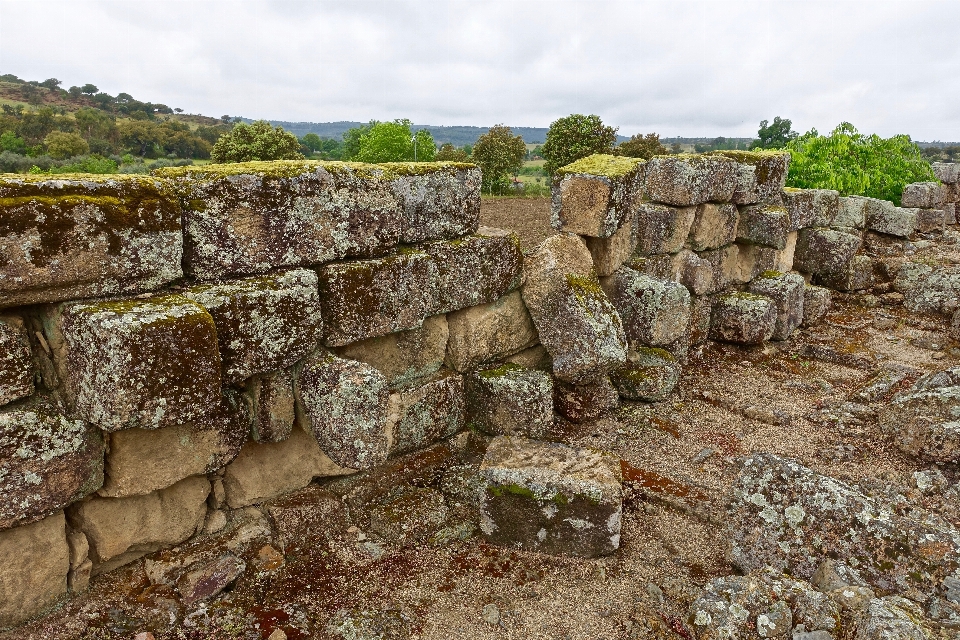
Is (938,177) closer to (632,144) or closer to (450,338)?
(450,338)

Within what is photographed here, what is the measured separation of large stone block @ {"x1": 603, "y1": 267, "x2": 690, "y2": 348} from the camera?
6480mm

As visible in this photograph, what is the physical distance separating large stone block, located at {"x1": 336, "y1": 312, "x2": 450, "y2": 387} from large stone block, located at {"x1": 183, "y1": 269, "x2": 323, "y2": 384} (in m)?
0.54

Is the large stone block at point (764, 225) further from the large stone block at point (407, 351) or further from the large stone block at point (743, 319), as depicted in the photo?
the large stone block at point (407, 351)

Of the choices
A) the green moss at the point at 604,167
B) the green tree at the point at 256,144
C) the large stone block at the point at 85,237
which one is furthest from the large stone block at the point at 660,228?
the green tree at the point at 256,144

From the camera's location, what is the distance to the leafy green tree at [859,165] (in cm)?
1623

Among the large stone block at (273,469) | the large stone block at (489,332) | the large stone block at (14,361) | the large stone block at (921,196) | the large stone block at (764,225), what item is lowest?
the large stone block at (273,469)

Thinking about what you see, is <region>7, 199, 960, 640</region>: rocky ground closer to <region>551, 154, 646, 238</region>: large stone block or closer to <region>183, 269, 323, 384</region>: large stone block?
<region>183, 269, 323, 384</region>: large stone block

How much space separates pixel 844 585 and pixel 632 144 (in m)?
44.6

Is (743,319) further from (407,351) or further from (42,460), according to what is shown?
(42,460)

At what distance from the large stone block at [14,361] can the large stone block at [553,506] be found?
8.89 ft

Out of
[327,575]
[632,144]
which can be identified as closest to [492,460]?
[327,575]

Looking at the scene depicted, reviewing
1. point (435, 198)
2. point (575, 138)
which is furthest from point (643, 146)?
point (435, 198)

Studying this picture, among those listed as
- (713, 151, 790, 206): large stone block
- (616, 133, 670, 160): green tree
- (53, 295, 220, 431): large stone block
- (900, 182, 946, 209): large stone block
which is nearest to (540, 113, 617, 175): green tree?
(616, 133, 670, 160): green tree

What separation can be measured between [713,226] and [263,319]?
19.9 feet
